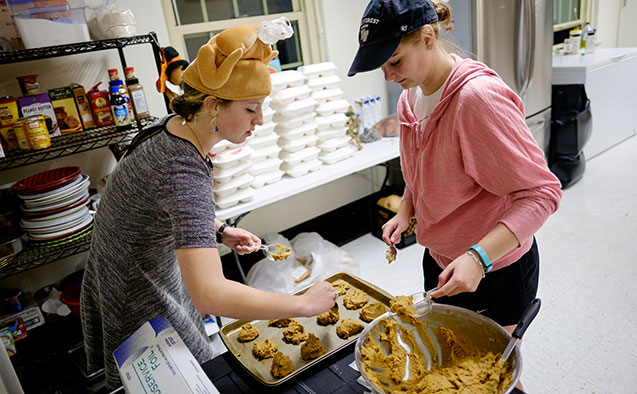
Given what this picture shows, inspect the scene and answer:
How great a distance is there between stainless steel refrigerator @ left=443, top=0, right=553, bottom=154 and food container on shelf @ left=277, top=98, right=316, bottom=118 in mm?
1170

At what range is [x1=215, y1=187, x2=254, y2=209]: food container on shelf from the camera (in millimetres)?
2590

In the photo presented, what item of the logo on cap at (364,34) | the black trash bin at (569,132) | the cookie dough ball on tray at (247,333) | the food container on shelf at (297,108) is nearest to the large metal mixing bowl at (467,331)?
the cookie dough ball on tray at (247,333)

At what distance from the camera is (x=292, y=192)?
278 centimetres

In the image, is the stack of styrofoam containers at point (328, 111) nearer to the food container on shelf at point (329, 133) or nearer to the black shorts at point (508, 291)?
the food container on shelf at point (329, 133)

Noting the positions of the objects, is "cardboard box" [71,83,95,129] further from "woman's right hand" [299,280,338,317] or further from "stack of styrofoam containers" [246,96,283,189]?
"woman's right hand" [299,280,338,317]

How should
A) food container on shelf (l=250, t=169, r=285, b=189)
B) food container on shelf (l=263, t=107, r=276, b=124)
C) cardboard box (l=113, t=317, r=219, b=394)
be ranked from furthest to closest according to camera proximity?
food container on shelf (l=250, t=169, r=285, b=189)
food container on shelf (l=263, t=107, r=276, b=124)
cardboard box (l=113, t=317, r=219, b=394)

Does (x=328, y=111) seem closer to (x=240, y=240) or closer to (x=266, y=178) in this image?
(x=266, y=178)

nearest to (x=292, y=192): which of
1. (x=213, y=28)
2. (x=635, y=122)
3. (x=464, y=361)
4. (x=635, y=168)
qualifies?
(x=213, y=28)

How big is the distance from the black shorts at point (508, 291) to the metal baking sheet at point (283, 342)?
0.28 m

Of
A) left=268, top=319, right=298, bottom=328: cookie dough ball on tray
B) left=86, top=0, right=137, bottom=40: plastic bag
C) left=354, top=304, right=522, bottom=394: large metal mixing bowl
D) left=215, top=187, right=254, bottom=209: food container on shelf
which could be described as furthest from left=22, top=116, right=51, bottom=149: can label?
left=354, top=304, right=522, bottom=394: large metal mixing bowl

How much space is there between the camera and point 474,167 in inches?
45.1

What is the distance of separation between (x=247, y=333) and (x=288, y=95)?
180 cm

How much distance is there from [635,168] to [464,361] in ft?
13.4

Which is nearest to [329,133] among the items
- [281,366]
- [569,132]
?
[281,366]
